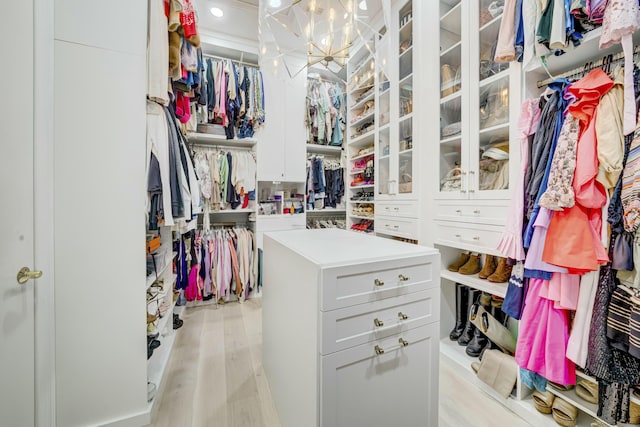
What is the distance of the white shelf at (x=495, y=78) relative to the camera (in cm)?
155

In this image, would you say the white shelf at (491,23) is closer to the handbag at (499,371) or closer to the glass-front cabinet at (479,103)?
the glass-front cabinet at (479,103)

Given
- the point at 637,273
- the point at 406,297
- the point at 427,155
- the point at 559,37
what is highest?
the point at 559,37

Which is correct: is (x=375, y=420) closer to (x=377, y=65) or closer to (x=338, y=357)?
(x=338, y=357)

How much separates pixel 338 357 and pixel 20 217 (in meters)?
1.24

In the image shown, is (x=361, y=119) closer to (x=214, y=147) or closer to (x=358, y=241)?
(x=214, y=147)

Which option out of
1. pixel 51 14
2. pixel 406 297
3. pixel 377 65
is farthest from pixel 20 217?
pixel 377 65

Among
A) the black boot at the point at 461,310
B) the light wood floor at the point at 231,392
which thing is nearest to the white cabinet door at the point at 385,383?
the light wood floor at the point at 231,392

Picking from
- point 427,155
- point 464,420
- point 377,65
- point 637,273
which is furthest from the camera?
point 427,155

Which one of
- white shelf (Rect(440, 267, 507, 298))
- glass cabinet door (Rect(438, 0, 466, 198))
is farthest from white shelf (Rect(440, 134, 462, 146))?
white shelf (Rect(440, 267, 507, 298))

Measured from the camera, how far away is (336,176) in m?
3.60

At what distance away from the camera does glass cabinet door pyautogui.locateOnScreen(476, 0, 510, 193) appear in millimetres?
1605

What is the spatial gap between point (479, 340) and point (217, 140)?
3130 mm

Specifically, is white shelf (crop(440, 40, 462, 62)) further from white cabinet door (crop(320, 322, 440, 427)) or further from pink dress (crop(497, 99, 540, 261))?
white cabinet door (crop(320, 322, 440, 427))

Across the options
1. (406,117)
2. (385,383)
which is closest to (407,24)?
(406,117)
